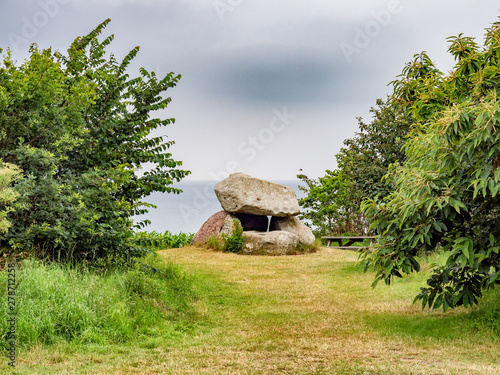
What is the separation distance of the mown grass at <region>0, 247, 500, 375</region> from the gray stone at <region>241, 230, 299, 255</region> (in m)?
6.45

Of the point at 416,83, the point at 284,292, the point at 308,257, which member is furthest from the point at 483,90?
the point at 308,257

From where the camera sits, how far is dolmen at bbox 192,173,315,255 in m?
17.1

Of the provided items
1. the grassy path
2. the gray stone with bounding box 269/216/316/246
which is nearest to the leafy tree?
the gray stone with bounding box 269/216/316/246

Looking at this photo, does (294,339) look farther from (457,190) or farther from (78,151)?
(78,151)

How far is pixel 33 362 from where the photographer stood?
5.13 metres

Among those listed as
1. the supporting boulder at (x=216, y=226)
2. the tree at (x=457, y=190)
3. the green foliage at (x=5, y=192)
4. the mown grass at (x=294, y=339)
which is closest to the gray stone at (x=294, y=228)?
the supporting boulder at (x=216, y=226)

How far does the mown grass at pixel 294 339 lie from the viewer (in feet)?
17.1

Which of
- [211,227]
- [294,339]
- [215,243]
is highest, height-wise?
[211,227]

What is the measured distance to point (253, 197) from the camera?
17.9m

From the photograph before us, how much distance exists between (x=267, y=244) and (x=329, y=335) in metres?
10.2

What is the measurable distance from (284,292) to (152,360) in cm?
522

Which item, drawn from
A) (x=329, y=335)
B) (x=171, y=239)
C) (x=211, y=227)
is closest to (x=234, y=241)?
(x=211, y=227)

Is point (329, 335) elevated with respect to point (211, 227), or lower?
lower

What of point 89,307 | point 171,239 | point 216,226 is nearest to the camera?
point 89,307
